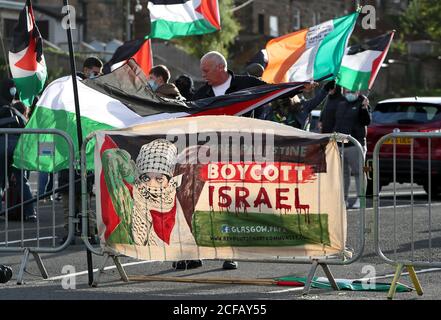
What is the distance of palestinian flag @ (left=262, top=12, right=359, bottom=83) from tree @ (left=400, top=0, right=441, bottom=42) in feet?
186

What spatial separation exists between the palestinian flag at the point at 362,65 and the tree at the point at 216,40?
4753 cm

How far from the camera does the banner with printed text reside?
936cm

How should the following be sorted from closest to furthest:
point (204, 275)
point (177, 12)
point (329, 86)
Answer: point (204, 275), point (177, 12), point (329, 86)

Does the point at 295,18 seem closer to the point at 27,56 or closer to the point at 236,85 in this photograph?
the point at 236,85

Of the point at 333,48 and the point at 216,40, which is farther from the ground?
the point at 216,40

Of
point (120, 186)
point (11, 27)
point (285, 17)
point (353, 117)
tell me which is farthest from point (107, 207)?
point (285, 17)

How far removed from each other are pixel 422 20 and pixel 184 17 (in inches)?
2410

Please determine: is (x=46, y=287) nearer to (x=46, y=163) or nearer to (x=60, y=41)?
(x=46, y=163)

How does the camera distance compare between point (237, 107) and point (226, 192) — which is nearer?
point (226, 192)

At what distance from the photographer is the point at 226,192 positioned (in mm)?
9438

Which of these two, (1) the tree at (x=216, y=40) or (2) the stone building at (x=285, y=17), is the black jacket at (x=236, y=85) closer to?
(1) the tree at (x=216, y=40)
